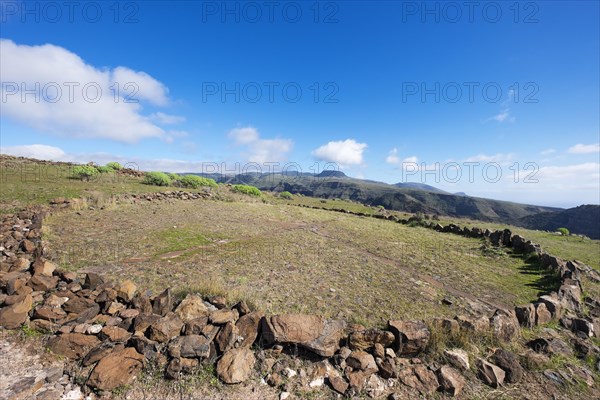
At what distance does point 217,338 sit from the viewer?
418cm

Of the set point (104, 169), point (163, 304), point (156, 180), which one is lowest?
point (163, 304)

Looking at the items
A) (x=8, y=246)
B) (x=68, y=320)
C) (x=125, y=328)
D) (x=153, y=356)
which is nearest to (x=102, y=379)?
(x=153, y=356)

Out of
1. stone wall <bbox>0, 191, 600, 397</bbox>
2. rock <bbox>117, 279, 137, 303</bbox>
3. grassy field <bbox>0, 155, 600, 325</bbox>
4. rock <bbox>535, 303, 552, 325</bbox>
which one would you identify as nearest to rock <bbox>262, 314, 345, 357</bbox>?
stone wall <bbox>0, 191, 600, 397</bbox>

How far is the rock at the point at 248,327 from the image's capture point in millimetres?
4390

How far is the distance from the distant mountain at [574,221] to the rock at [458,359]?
10911 cm

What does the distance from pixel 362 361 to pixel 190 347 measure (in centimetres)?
261

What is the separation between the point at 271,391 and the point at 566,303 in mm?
8026

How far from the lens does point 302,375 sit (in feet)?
12.9

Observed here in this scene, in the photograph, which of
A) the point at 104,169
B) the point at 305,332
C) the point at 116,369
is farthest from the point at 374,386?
the point at 104,169

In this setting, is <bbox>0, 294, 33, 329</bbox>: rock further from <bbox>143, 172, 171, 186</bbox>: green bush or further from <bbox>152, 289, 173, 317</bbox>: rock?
<bbox>143, 172, 171, 186</bbox>: green bush

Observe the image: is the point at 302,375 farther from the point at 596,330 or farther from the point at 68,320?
the point at 596,330

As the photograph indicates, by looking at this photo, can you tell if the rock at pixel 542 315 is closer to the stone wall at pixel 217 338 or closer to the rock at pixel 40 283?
the stone wall at pixel 217 338

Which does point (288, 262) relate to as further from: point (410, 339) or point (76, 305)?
point (76, 305)

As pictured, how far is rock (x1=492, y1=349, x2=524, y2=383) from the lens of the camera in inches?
160
